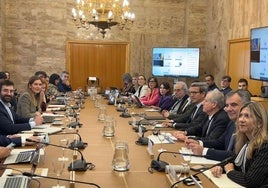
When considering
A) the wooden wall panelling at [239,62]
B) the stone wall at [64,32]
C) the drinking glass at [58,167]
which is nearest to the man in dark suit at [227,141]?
the drinking glass at [58,167]

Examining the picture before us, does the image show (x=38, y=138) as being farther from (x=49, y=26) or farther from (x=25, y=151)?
(x=49, y=26)

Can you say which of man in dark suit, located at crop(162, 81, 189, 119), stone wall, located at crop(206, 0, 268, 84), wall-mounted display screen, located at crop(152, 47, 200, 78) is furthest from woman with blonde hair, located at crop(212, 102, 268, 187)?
wall-mounted display screen, located at crop(152, 47, 200, 78)

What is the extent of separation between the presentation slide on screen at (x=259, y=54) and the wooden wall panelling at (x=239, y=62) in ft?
2.04

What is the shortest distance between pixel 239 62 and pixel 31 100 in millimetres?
4663

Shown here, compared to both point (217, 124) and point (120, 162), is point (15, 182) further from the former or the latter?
point (217, 124)

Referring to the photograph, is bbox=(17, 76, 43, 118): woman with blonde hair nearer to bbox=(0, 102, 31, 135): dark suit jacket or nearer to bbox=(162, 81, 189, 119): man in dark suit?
bbox=(0, 102, 31, 135): dark suit jacket

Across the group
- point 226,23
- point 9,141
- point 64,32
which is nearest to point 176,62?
point 226,23

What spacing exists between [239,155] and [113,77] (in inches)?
308

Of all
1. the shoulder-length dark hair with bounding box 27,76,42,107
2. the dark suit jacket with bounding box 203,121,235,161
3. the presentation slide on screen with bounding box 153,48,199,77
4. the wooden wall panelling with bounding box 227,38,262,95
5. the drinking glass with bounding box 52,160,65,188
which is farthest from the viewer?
the presentation slide on screen with bounding box 153,48,199,77

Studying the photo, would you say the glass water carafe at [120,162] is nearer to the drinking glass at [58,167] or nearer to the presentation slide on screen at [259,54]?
the drinking glass at [58,167]

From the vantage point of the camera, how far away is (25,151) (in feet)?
9.53

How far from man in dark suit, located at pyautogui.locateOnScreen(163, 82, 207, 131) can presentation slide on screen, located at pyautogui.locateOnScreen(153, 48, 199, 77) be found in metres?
4.00

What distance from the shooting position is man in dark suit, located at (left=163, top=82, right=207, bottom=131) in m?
4.38

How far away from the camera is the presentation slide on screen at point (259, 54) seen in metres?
6.04
